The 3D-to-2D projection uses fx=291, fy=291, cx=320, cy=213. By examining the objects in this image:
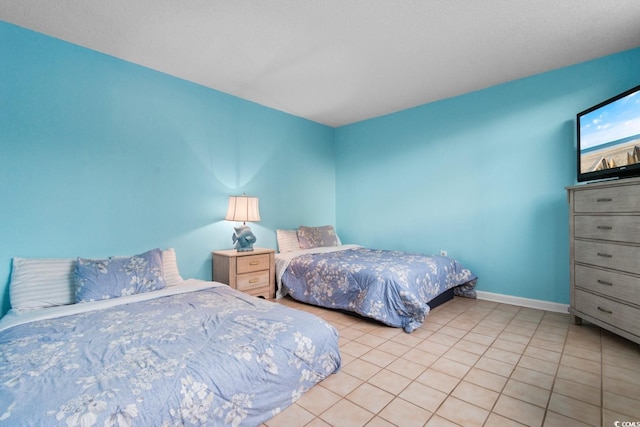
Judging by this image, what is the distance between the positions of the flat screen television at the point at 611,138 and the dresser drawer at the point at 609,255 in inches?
24.0

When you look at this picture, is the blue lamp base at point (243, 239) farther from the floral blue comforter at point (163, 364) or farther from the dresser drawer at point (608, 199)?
the dresser drawer at point (608, 199)

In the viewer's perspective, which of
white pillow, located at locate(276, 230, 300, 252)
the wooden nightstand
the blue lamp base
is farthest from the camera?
white pillow, located at locate(276, 230, 300, 252)

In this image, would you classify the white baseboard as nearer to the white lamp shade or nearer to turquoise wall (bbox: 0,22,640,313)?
turquoise wall (bbox: 0,22,640,313)

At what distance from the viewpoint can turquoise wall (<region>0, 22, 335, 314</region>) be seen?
224 cm

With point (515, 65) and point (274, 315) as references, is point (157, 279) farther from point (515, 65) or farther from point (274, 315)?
point (515, 65)

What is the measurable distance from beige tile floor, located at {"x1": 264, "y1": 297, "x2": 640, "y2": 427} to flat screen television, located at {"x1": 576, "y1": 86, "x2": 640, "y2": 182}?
4.57ft

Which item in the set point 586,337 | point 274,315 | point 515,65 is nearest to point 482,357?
point 586,337

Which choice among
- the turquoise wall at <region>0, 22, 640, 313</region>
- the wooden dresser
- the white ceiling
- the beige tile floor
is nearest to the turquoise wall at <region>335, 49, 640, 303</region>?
the turquoise wall at <region>0, 22, 640, 313</region>

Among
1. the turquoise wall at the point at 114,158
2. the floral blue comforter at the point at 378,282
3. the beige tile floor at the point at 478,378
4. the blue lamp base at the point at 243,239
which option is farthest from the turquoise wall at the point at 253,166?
the beige tile floor at the point at 478,378

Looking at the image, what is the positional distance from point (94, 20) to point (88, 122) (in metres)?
0.82

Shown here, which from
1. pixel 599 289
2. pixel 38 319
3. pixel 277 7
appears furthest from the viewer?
pixel 599 289

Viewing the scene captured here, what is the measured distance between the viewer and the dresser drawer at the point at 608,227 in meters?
2.12

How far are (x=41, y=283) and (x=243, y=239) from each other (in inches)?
67.1

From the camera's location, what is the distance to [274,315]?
186 cm
